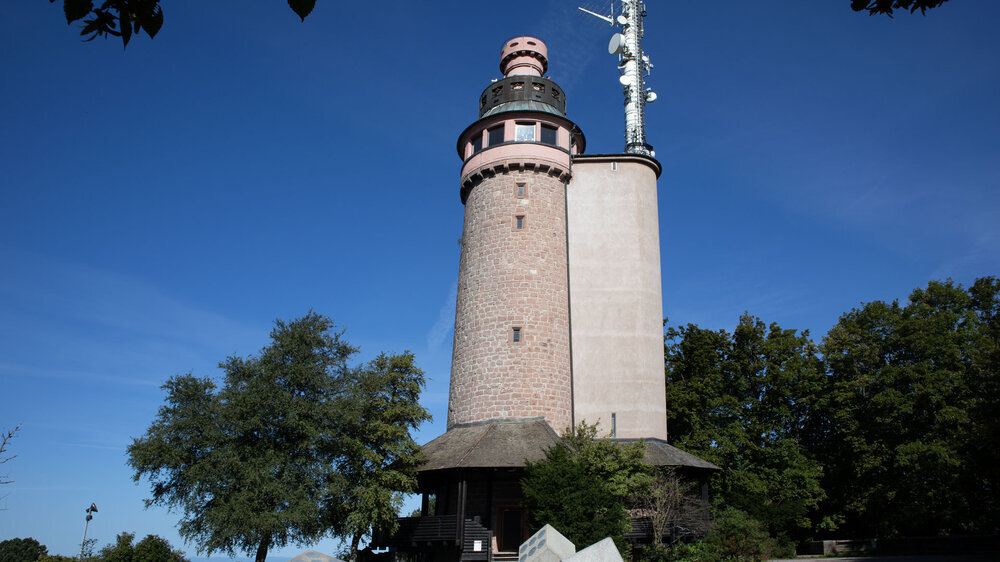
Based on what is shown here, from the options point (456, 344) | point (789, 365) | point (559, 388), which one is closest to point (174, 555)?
point (456, 344)

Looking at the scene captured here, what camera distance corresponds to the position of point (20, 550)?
160 ft

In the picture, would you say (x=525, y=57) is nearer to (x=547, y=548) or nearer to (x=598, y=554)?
(x=547, y=548)

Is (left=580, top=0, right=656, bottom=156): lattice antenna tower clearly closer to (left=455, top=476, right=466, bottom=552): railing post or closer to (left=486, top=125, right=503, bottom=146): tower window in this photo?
(left=486, top=125, right=503, bottom=146): tower window

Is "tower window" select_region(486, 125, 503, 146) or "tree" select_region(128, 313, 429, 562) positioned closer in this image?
"tree" select_region(128, 313, 429, 562)

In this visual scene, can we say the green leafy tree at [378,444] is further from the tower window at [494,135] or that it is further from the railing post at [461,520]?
the tower window at [494,135]

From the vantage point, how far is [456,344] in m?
29.4

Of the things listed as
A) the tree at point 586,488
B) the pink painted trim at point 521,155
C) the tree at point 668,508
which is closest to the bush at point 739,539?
the tree at point 668,508

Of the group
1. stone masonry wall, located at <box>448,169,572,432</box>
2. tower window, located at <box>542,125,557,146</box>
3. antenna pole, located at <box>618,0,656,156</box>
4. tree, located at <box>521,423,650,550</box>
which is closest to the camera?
tree, located at <box>521,423,650,550</box>

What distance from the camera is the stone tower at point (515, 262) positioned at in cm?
2728

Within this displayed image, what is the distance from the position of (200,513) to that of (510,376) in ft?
38.1

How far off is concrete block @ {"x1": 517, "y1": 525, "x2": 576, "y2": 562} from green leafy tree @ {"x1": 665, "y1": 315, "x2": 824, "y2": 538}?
1554 centimetres

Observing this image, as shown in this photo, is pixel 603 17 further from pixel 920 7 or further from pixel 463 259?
pixel 920 7

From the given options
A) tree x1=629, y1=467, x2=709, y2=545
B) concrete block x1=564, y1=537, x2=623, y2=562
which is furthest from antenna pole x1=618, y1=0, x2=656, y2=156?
concrete block x1=564, y1=537, x2=623, y2=562

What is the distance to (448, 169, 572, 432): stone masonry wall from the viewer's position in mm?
27125
